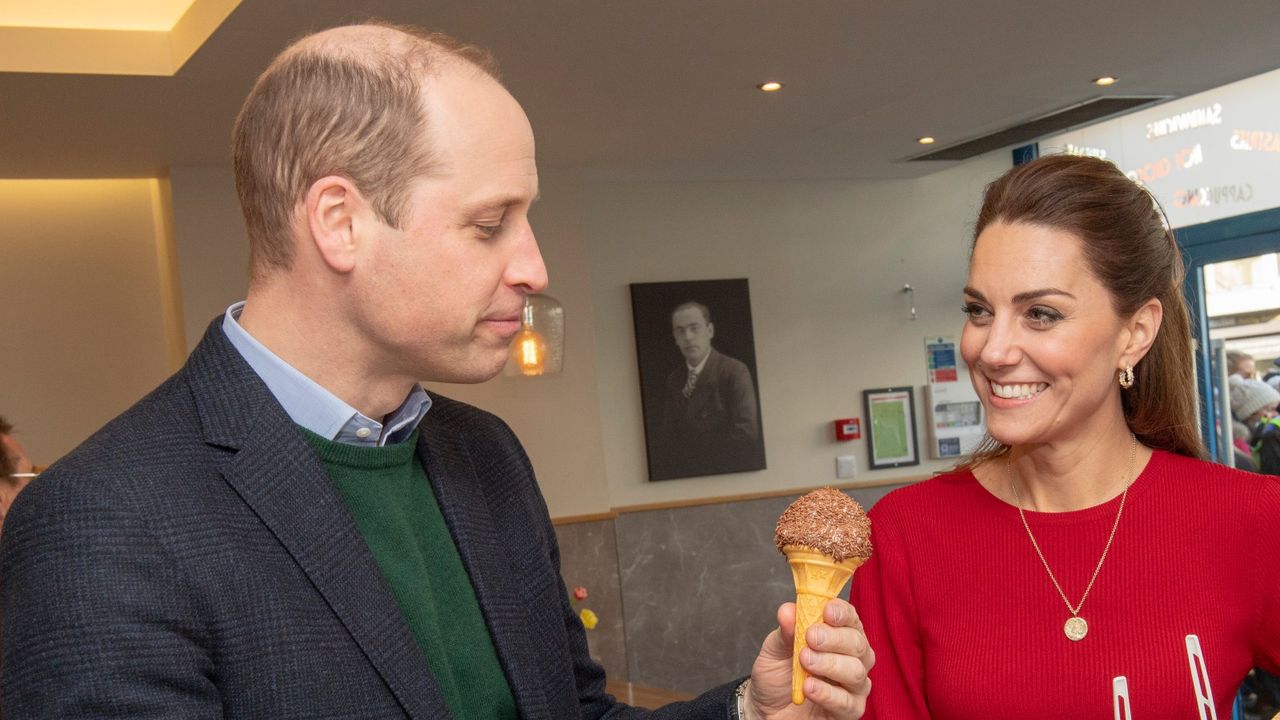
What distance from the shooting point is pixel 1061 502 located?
2.17m

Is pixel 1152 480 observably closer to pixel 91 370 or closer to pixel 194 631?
pixel 194 631

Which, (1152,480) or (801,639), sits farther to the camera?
(1152,480)

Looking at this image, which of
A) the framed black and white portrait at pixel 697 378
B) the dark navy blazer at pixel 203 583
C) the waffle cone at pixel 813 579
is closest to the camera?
the dark navy blazer at pixel 203 583

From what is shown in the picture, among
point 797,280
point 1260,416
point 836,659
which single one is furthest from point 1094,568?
point 797,280

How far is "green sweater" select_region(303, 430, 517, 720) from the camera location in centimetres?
135

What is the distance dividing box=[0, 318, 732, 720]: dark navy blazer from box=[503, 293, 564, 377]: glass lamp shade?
4556 millimetres

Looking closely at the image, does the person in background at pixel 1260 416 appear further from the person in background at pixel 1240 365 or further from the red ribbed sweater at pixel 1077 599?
the red ribbed sweater at pixel 1077 599

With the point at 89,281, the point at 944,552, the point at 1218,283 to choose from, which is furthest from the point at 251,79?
the point at 1218,283

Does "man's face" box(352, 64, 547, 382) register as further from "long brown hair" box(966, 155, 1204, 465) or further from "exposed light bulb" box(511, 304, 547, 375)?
"exposed light bulb" box(511, 304, 547, 375)

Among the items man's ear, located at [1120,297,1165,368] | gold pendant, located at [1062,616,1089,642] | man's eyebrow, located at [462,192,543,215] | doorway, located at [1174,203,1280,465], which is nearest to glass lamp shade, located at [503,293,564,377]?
doorway, located at [1174,203,1280,465]

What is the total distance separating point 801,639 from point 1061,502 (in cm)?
93

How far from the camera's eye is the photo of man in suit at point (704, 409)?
7.46m

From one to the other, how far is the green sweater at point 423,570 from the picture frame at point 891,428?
22.4ft

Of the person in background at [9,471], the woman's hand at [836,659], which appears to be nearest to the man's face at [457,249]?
the woman's hand at [836,659]
